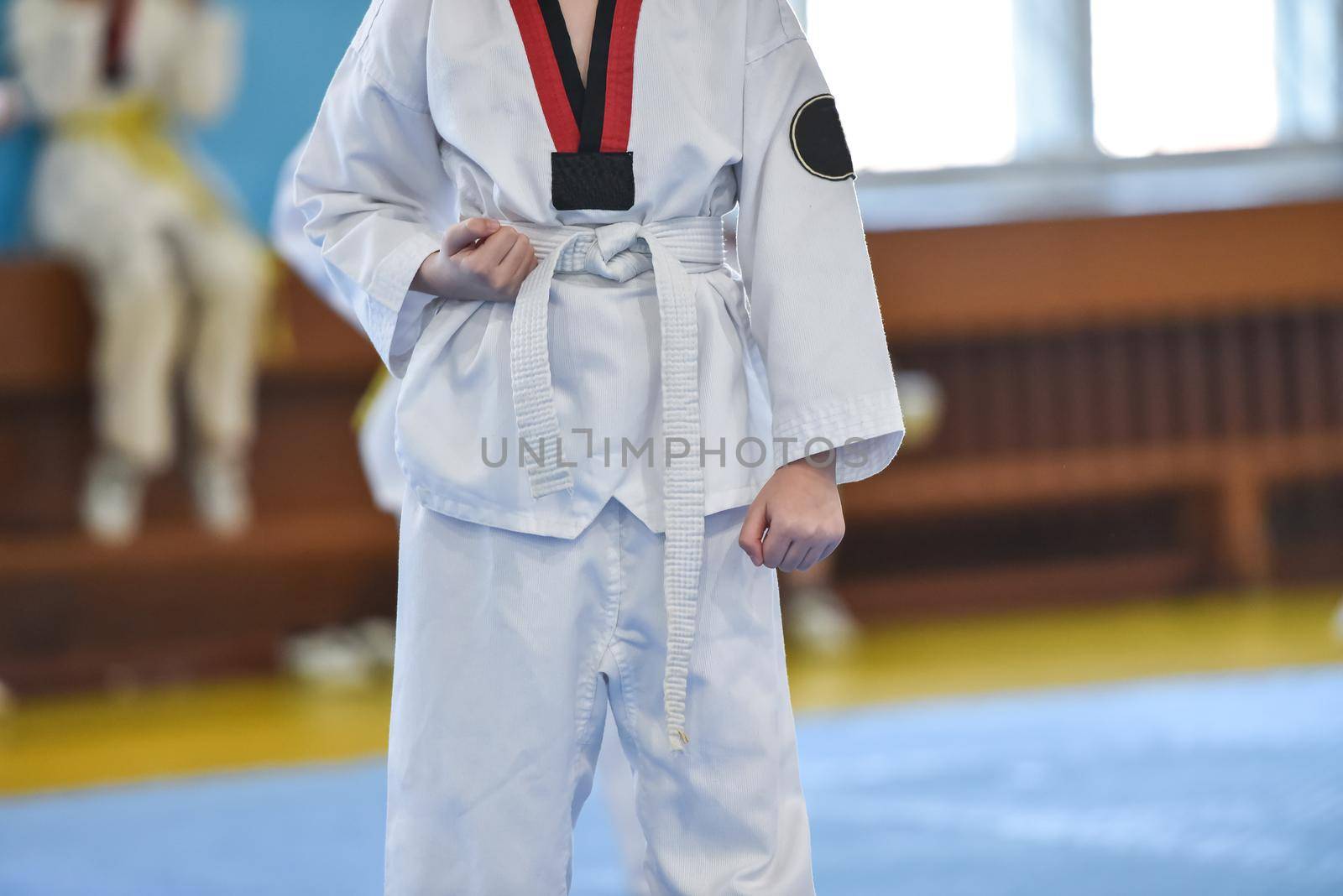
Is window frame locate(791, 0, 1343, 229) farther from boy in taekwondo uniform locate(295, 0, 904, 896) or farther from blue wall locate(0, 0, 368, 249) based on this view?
boy in taekwondo uniform locate(295, 0, 904, 896)

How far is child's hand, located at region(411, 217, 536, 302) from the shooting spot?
115 centimetres

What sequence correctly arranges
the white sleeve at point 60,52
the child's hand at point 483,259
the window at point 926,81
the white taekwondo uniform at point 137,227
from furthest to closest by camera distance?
the window at point 926,81 < the white sleeve at point 60,52 < the white taekwondo uniform at point 137,227 < the child's hand at point 483,259

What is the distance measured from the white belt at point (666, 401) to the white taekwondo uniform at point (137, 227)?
3.02 meters

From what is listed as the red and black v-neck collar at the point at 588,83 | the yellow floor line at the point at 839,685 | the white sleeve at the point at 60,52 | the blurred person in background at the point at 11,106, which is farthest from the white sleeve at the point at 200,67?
the red and black v-neck collar at the point at 588,83

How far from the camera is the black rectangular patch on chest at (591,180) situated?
121 cm

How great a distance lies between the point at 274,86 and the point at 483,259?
12.6ft

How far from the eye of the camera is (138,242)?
3.95 metres

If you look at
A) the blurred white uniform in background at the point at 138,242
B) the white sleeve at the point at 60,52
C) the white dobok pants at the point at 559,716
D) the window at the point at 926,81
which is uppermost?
the window at the point at 926,81

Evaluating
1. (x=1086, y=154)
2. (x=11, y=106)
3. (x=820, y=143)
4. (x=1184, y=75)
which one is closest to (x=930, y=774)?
(x=820, y=143)

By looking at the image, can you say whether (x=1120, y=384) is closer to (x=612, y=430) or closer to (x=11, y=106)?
(x=11, y=106)

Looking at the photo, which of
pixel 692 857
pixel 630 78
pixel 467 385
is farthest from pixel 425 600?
pixel 630 78

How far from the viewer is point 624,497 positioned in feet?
3.93

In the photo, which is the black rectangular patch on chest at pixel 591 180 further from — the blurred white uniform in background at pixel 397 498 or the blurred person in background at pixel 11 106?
the blurred person in background at pixel 11 106

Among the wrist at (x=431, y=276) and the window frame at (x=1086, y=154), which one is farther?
the window frame at (x=1086, y=154)
